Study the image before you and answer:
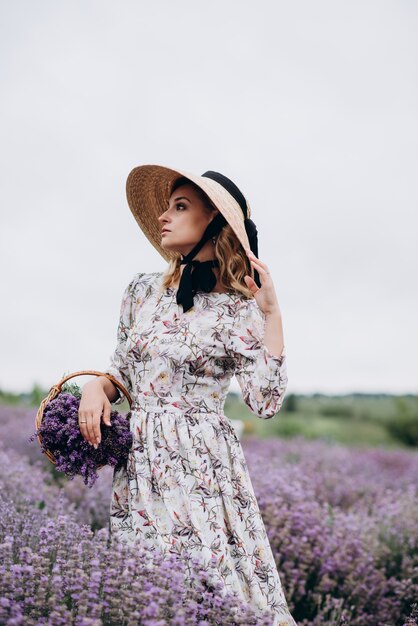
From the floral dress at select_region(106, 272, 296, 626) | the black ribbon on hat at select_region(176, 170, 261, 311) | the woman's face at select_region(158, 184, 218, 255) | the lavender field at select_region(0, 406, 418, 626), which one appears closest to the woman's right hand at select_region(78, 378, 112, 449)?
the floral dress at select_region(106, 272, 296, 626)

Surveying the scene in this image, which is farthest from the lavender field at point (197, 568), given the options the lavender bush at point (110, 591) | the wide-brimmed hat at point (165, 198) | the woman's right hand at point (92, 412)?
the wide-brimmed hat at point (165, 198)

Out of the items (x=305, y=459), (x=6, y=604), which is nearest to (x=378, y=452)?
(x=305, y=459)

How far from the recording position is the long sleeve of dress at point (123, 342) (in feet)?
8.07

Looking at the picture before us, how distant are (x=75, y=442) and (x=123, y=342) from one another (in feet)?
1.56

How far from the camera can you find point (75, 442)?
2.19 m

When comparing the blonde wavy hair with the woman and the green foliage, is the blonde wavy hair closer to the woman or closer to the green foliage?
the woman

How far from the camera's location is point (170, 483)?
2160 mm

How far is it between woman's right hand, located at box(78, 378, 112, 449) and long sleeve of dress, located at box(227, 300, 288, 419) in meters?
0.48

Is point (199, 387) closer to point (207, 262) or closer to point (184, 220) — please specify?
point (207, 262)

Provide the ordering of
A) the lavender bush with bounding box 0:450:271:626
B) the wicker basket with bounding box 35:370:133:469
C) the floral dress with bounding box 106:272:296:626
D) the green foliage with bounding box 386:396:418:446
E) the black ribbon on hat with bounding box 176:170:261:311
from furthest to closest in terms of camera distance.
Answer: the green foliage with bounding box 386:396:418:446 < the black ribbon on hat with bounding box 176:170:261:311 < the wicker basket with bounding box 35:370:133:469 < the floral dress with bounding box 106:272:296:626 < the lavender bush with bounding box 0:450:271:626

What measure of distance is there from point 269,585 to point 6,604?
1.02 meters

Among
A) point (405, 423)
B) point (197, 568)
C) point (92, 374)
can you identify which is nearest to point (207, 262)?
point (92, 374)

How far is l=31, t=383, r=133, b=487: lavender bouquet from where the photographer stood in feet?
7.16

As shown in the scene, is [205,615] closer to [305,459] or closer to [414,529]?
[414,529]
